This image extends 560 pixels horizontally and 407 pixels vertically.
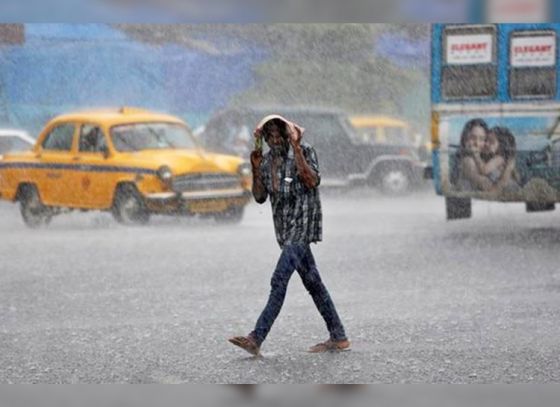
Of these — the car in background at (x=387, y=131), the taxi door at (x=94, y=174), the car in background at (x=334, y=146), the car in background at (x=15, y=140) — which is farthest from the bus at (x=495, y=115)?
the car in background at (x=15, y=140)

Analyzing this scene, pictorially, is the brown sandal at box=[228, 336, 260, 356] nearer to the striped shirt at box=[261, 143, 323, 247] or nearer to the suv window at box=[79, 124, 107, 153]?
the striped shirt at box=[261, 143, 323, 247]

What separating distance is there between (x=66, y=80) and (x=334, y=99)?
168cm

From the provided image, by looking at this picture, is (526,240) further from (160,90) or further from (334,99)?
(160,90)

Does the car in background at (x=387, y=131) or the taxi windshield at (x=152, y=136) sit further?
the car in background at (x=387, y=131)

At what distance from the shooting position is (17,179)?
830cm

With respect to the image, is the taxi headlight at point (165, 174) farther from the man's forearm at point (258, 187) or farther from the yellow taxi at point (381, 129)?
the man's forearm at point (258, 187)

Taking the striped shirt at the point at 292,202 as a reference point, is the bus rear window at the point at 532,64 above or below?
above

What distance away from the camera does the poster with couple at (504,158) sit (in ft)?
28.9

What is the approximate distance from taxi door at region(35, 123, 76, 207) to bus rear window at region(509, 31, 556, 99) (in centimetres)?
284

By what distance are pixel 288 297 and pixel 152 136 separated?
135 centimetres

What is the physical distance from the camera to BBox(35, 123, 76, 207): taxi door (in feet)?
26.7

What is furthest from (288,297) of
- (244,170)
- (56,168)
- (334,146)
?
(56,168)

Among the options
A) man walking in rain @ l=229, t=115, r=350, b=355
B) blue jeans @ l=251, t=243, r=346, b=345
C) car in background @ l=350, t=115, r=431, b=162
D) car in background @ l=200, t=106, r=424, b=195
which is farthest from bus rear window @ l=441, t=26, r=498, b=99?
blue jeans @ l=251, t=243, r=346, b=345

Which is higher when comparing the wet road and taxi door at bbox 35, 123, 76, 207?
taxi door at bbox 35, 123, 76, 207
